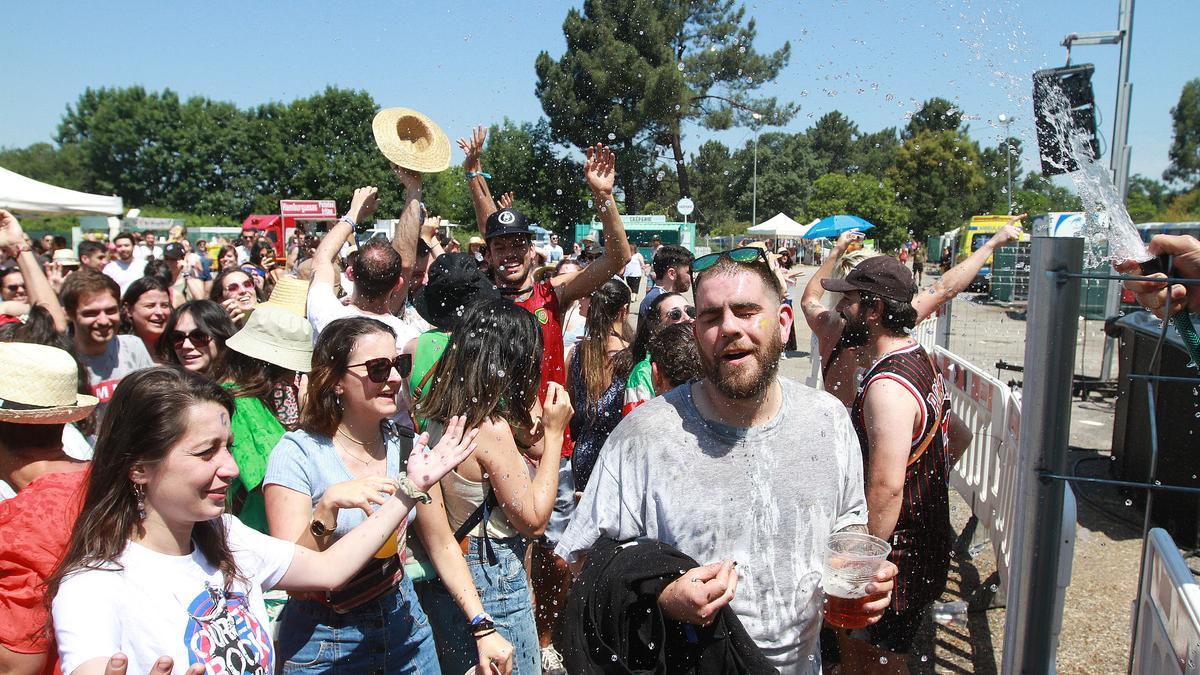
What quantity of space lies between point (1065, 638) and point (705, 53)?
5.57 m

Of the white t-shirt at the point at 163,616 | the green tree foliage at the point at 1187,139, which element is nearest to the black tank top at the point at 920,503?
the white t-shirt at the point at 163,616

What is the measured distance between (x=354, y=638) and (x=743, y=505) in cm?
132

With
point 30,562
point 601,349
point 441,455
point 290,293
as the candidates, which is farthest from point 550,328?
point 30,562

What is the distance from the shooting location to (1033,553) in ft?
6.25

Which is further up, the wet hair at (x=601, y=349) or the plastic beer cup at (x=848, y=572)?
the wet hair at (x=601, y=349)

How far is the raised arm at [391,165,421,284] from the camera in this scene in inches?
189

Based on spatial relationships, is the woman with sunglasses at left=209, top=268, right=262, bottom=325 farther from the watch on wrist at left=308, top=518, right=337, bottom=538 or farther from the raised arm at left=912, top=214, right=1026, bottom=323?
the raised arm at left=912, top=214, right=1026, bottom=323

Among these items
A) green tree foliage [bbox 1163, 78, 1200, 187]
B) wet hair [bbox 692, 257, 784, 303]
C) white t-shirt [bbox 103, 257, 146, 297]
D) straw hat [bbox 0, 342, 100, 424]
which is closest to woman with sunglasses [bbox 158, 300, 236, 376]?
straw hat [bbox 0, 342, 100, 424]

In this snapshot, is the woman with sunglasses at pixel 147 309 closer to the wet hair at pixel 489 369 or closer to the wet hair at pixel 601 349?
the wet hair at pixel 601 349

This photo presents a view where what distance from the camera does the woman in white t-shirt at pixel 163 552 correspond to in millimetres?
1747

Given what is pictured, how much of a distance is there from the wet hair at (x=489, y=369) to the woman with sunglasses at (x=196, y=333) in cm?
164

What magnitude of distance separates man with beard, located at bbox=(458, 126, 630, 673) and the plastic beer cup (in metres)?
1.66

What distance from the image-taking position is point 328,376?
106 inches

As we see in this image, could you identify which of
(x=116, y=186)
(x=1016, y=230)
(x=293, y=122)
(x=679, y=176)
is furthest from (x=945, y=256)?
(x=116, y=186)
